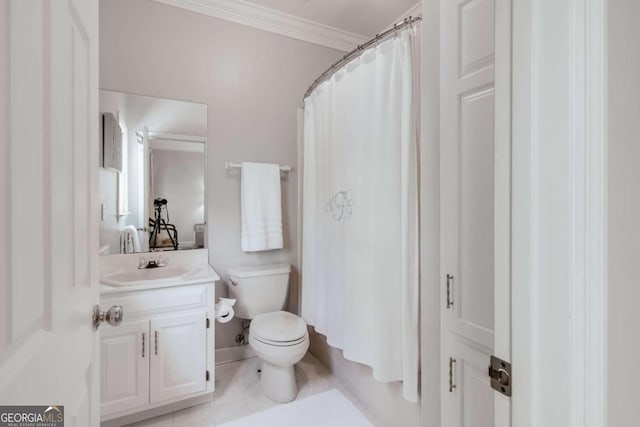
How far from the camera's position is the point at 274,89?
8.22ft

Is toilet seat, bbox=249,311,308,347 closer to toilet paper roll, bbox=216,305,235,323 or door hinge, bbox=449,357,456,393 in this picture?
toilet paper roll, bbox=216,305,235,323

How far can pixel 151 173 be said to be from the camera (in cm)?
217

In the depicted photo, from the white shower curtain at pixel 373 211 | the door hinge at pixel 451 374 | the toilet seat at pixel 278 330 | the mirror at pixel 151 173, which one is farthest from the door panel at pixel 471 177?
the mirror at pixel 151 173

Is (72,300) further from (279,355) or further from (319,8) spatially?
(319,8)

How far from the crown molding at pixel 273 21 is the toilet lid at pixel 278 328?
88.9 inches

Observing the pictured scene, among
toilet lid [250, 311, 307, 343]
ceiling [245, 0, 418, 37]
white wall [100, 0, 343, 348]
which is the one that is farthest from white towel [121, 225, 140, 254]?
ceiling [245, 0, 418, 37]

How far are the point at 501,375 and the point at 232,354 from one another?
7.42 ft

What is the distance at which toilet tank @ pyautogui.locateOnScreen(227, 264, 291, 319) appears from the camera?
220cm

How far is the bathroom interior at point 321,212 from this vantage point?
48 cm

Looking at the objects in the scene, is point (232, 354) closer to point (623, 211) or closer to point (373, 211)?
point (373, 211)

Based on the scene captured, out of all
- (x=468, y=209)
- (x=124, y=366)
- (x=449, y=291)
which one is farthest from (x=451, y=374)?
(x=124, y=366)

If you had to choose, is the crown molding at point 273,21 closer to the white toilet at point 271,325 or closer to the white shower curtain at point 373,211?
the white shower curtain at point 373,211

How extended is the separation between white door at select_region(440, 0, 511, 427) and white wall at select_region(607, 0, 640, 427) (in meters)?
0.41

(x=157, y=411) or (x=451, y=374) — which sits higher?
(x=451, y=374)
